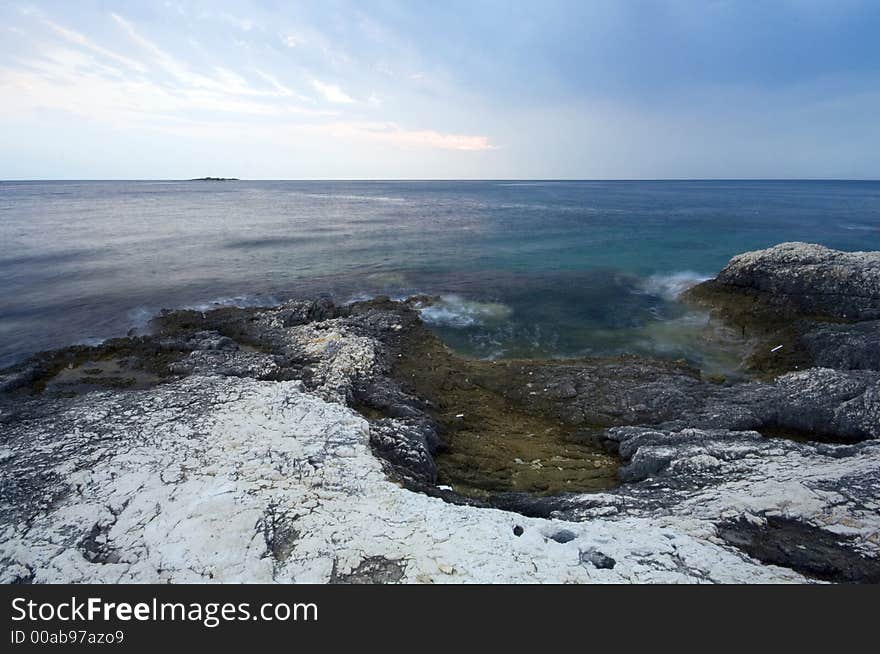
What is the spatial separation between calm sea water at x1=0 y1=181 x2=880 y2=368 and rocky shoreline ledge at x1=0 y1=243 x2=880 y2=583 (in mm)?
4369

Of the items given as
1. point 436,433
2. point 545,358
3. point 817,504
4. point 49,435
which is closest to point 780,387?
point 817,504

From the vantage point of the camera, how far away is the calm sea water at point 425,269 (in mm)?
19875

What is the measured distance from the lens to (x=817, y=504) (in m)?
7.10

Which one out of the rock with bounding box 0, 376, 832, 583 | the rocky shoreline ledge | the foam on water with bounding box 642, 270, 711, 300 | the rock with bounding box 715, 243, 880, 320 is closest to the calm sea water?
the foam on water with bounding box 642, 270, 711, 300

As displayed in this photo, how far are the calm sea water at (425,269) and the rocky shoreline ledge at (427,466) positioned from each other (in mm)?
4369

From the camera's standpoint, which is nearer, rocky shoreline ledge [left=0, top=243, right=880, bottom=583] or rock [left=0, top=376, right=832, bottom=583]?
rock [left=0, top=376, right=832, bottom=583]

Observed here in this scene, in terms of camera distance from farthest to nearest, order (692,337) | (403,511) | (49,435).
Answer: (692,337) → (49,435) → (403,511)

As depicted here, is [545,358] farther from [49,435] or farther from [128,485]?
[49,435]

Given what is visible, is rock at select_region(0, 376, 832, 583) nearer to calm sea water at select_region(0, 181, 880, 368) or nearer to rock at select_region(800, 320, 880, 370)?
rock at select_region(800, 320, 880, 370)

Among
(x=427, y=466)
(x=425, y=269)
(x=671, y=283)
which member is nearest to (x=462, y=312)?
(x=425, y=269)

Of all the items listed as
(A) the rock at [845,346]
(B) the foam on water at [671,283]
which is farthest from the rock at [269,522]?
(B) the foam on water at [671,283]

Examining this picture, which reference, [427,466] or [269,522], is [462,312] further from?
[269,522]

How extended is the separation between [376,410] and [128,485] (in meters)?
5.55

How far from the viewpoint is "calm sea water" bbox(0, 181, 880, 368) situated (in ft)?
65.2
